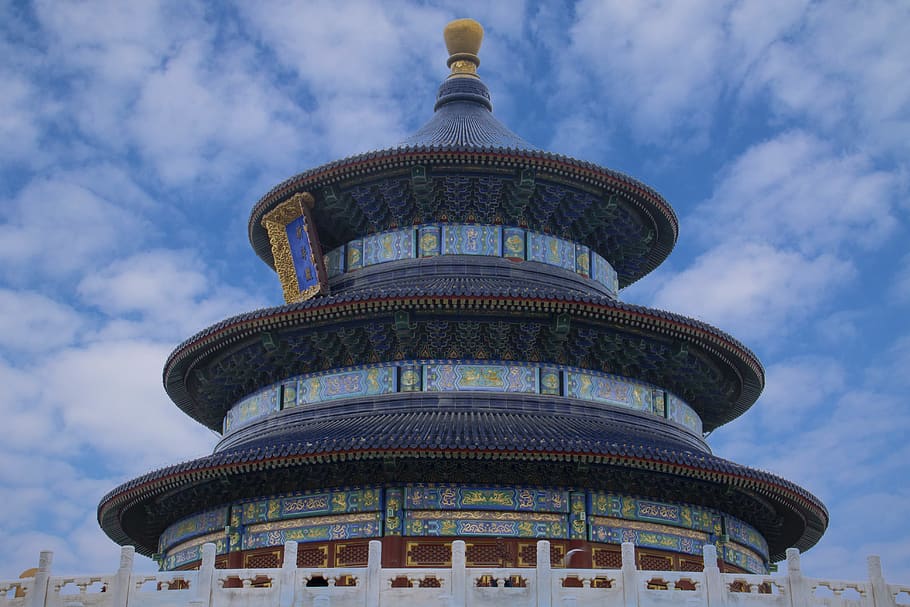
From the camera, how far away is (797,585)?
737 inches

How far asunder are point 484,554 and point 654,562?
155 inches

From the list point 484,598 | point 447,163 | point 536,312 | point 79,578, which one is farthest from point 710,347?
point 79,578

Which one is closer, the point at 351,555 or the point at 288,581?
the point at 288,581

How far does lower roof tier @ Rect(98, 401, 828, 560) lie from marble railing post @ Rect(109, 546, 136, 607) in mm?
4937

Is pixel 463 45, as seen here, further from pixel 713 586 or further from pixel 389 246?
pixel 713 586

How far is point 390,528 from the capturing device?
2394 centimetres

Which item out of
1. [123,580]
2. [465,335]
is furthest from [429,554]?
[123,580]

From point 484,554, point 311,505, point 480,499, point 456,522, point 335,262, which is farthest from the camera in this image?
point 335,262

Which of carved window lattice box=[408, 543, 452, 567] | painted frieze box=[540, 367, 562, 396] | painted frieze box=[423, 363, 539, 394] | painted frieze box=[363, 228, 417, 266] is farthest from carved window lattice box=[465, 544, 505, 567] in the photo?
painted frieze box=[363, 228, 417, 266]

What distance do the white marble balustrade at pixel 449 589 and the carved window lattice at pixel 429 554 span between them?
197 inches

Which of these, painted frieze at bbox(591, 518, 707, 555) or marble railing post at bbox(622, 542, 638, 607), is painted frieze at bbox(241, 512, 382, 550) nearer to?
painted frieze at bbox(591, 518, 707, 555)

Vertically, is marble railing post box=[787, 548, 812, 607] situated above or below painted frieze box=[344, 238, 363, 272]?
below

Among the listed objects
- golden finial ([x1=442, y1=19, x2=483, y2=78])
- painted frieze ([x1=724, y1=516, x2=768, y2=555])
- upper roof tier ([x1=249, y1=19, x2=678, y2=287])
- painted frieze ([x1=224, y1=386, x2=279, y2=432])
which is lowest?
painted frieze ([x1=724, y1=516, x2=768, y2=555])

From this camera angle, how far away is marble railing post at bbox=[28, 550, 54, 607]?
19.2 meters
